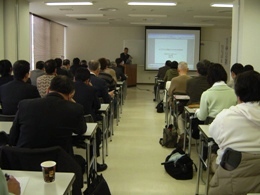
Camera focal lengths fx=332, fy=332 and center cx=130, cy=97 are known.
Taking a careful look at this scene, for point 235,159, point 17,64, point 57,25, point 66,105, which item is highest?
point 57,25

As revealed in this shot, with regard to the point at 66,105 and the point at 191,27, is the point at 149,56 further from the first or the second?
the point at 66,105

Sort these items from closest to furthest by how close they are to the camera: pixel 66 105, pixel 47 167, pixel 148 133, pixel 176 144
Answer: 1. pixel 47 167
2. pixel 66 105
3. pixel 176 144
4. pixel 148 133

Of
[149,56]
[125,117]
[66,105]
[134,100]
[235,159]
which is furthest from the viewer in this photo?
[149,56]

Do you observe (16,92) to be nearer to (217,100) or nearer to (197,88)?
(217,100)

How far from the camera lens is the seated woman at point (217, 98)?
3639mm

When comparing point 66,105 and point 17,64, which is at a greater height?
point 17,64

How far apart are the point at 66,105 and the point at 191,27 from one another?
A: 40.5ft

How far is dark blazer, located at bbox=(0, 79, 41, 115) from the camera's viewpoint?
3639 millimetres

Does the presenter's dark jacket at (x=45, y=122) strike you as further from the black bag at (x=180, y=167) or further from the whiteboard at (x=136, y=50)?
the whiteboard at (x=136, y=50)

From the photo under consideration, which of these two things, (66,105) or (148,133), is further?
(148,133)

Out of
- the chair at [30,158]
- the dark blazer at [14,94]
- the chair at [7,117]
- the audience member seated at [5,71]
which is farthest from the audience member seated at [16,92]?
the chair at [30,158]

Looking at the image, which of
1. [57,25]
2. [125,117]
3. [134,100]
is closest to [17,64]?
[125,117]

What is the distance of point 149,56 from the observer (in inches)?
565

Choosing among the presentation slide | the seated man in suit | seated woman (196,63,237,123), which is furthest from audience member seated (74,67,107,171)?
the presentation slide
